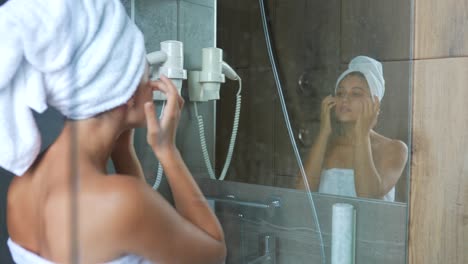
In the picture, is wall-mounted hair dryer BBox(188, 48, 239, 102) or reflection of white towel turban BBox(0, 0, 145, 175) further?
wall-mounted hair dryer BBox(188, 48, 239, 102)

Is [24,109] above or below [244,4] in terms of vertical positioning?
below

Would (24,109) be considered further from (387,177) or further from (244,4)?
(387,177)

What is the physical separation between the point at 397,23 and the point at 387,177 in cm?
35

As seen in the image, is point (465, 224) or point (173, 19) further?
point (465, 224)

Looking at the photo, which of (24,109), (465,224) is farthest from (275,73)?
(24,109)

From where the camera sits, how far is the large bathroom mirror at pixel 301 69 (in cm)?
111

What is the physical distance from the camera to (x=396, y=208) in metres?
1.12

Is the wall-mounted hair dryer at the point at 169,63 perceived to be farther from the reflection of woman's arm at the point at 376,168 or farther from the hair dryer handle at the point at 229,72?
the reflection of woman's arm at the point at 376,168

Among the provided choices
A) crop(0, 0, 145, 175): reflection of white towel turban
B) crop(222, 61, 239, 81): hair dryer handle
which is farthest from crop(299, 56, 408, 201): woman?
crop(0, 0, 145, 175): reflection of white towel turban

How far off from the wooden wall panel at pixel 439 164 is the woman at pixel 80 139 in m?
0.60

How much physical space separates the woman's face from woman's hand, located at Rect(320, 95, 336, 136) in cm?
1

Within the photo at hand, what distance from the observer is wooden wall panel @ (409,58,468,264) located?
1056mm

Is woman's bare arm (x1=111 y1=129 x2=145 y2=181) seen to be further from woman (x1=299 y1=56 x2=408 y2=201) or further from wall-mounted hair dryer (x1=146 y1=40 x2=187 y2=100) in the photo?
woman (x1=299 y1=56 x2=408 y2=201)

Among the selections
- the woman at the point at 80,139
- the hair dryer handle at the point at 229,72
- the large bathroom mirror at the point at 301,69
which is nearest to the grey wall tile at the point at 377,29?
the large bathroom mirror at the point at 301,69
